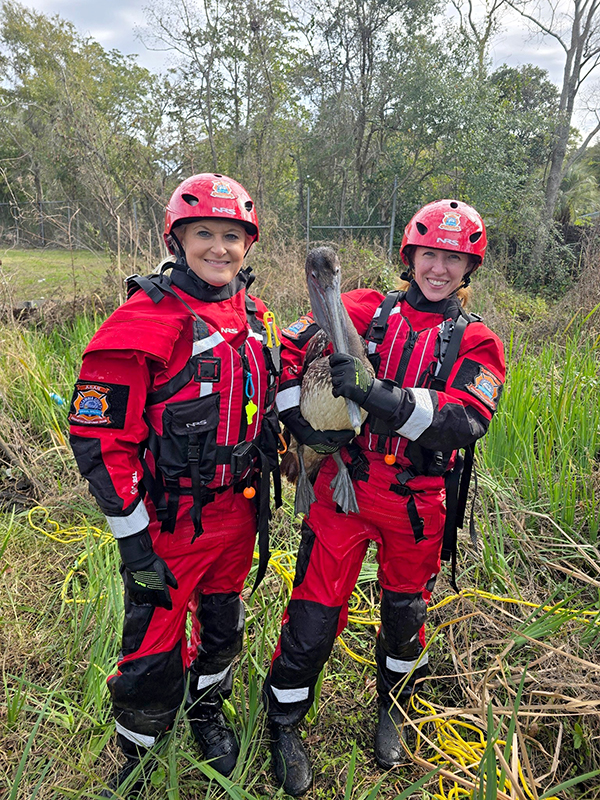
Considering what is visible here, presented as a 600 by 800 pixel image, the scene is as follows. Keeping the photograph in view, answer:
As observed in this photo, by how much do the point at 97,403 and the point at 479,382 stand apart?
1.47 metres

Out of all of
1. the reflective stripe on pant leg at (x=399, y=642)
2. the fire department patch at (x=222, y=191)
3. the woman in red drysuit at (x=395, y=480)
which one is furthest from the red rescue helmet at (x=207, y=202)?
the reflective stripe on pant leg at (x=399, y=642)

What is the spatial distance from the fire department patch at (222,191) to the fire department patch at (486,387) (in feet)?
3.98

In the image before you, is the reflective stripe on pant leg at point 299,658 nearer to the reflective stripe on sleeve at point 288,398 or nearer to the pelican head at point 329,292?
the reflective stripe on sleeve at point 288,398

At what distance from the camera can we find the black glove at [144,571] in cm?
176

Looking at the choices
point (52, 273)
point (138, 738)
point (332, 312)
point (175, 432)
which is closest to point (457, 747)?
point (138, 738)

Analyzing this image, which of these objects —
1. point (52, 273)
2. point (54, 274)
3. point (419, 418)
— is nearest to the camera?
point (419, 418)

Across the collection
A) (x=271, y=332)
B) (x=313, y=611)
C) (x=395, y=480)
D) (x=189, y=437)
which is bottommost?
(x=313, y=611)

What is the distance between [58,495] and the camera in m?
3.81

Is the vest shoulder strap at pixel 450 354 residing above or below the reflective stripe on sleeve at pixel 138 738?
above

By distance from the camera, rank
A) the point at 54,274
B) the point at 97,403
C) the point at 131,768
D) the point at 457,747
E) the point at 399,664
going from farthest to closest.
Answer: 1. the point at 54,274
2. the point at 399,664
3. the point at 457,747
4. the point at 131,768
5. the point at 97,403

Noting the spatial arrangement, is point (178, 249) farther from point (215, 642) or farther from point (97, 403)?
point (215, 642)

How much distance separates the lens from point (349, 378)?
1.76m

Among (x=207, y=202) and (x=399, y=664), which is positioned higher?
(x=207, y=202)

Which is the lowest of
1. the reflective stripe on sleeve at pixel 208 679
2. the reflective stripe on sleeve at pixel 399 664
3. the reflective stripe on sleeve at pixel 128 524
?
the reflective stripe on sleeve at pixel 208 679
